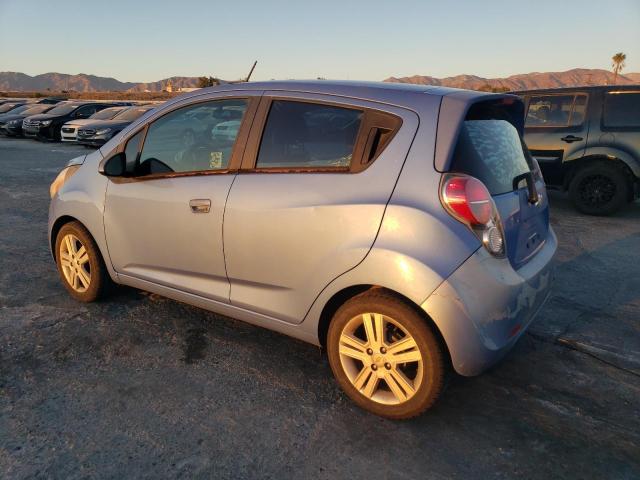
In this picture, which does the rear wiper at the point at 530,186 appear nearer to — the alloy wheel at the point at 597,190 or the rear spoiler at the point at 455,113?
the rear spoiler at the point at 455,113

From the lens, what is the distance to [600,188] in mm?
7215

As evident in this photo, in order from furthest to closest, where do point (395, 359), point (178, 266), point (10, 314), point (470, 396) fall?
point (10, 314), point (178, 266), point (470, 396), point (395, 359)

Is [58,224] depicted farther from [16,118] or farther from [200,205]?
[16,118]

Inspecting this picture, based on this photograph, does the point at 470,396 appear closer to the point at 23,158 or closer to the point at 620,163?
the point at 620,163

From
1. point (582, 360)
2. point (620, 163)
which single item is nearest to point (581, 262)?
point (582, 360)

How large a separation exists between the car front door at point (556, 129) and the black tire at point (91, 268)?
634cm

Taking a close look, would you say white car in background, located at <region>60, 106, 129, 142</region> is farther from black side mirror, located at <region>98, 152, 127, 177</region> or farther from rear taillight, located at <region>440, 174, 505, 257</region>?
rear taillight, located at <region>440, 174, 505, 257</region>

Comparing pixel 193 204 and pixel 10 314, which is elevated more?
pixel 193 204

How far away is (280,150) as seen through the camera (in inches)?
113

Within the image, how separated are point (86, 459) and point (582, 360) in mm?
2955

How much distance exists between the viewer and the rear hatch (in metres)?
2.44

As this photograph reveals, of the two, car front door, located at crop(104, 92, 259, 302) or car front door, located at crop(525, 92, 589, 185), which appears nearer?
car front door, located at crop(104, 92, 259, 302)

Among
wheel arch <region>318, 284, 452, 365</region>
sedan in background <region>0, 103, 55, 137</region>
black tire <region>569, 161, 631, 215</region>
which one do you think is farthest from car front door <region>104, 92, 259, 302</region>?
Result: sedan in background <region>0, 103, 55, 137</region>

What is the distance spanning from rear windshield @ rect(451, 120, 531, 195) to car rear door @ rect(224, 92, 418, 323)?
0.90ft
